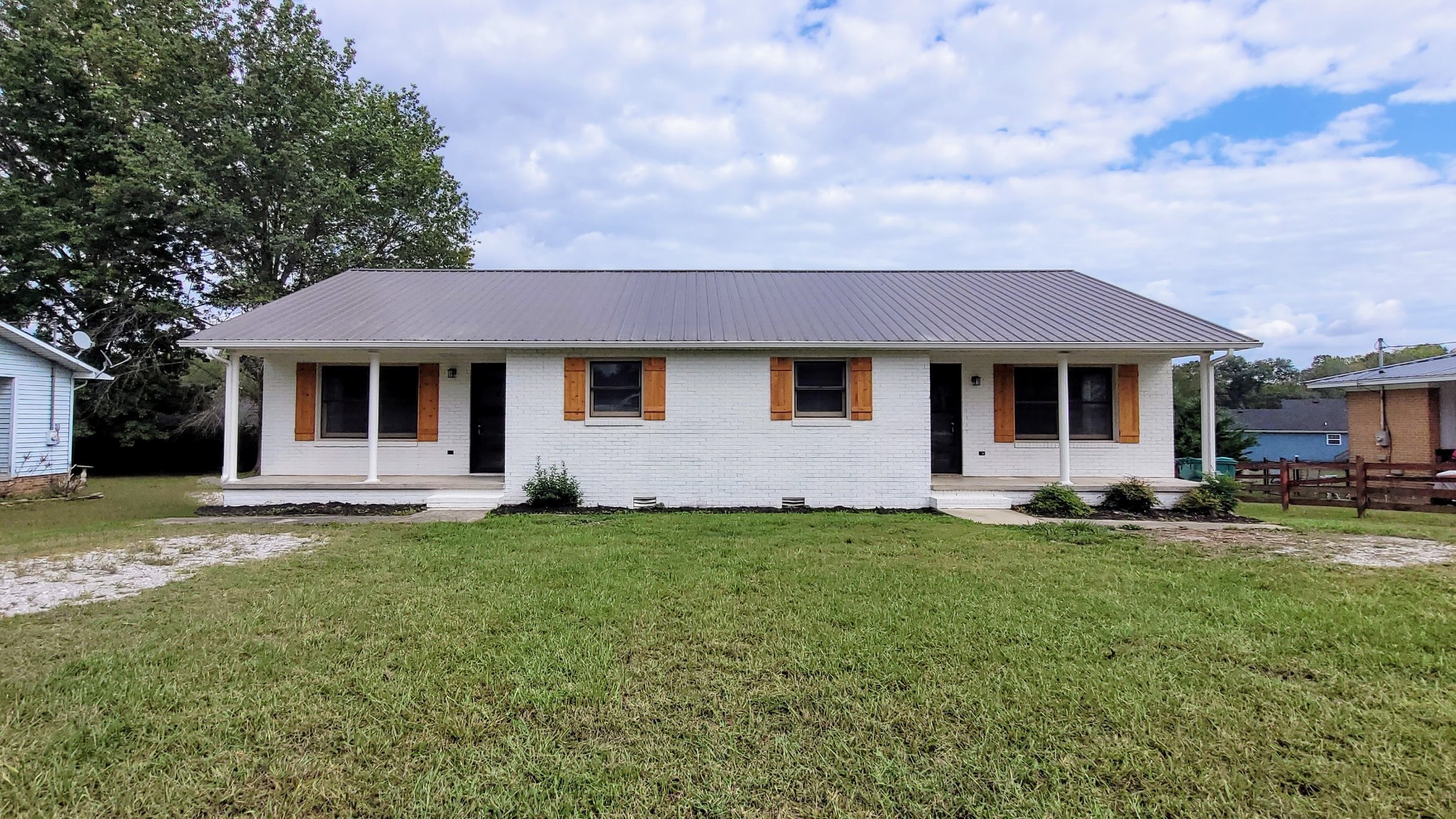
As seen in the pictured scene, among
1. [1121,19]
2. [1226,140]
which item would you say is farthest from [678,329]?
[1226,140]

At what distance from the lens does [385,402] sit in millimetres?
11195

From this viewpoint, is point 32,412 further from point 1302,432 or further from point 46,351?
point 1302,432

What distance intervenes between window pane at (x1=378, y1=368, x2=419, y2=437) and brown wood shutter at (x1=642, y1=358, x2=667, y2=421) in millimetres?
4355

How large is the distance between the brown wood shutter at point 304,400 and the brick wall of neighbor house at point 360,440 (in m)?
0.07

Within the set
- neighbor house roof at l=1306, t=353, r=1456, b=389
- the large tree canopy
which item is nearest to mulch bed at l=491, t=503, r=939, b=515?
the large tree canopy

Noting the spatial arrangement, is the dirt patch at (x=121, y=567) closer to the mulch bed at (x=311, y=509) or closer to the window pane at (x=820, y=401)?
the mulch bed at (x=311, y=509)

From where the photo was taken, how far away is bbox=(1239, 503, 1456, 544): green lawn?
7941mm

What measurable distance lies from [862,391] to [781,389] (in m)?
1.27

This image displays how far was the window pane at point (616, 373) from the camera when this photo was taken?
33.4ft

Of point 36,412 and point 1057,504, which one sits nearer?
point 1057,504

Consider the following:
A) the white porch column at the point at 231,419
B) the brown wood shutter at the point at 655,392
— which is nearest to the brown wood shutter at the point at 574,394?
the brown wood shutter at the point at 655,392

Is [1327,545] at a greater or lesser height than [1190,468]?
lesser

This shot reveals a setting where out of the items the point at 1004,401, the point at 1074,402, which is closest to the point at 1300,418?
the point at 1074,402

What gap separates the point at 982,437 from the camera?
1126cm
